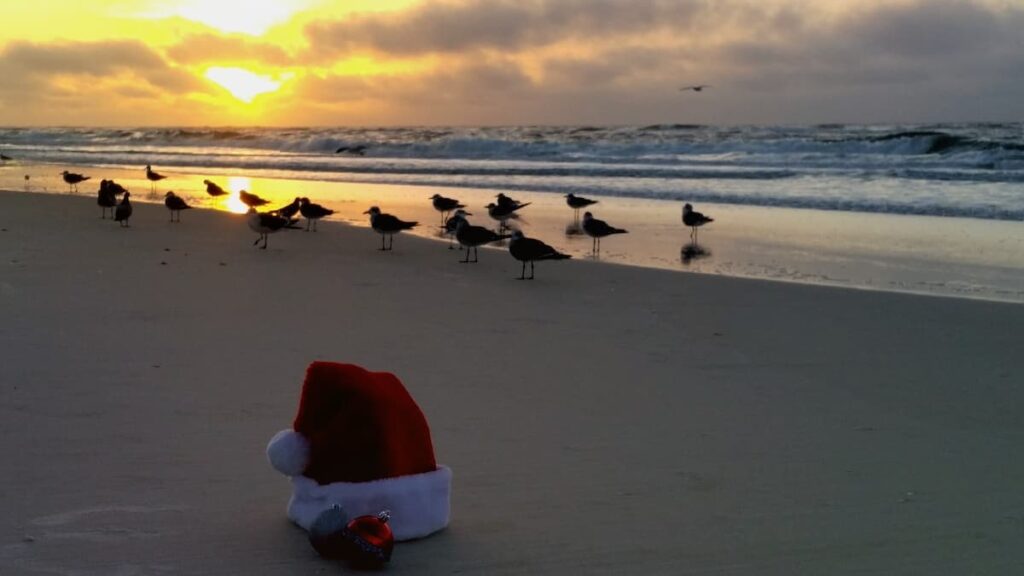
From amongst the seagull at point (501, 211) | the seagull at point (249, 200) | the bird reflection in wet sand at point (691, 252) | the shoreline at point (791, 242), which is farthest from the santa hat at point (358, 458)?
the seagull at point (249, 200)

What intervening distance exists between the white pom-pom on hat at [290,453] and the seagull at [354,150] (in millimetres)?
41672

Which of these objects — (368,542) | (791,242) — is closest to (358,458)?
(368,542)

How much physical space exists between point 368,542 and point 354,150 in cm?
4435

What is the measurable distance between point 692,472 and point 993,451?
1.45 meters

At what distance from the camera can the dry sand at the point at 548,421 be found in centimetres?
313

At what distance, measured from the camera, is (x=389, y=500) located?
10.2 ft

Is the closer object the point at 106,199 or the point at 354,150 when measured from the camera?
the point at 106,199

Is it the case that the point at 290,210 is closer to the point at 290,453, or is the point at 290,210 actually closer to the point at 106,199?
the point at 106,199

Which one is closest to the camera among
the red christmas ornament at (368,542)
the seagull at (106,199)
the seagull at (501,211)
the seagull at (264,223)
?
the red christmas ornament at (368,542)

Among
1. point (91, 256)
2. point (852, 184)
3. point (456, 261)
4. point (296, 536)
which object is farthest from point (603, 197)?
point (296, 536)

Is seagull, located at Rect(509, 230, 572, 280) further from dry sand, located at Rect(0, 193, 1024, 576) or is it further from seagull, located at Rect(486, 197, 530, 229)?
seagull, located at Rect(486, 197, 530, 229)

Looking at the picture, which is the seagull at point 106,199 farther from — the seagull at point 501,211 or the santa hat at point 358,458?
the santa hat at point 358,458

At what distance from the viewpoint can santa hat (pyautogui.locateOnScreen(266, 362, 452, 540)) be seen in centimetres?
312

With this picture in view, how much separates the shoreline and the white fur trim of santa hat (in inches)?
272
